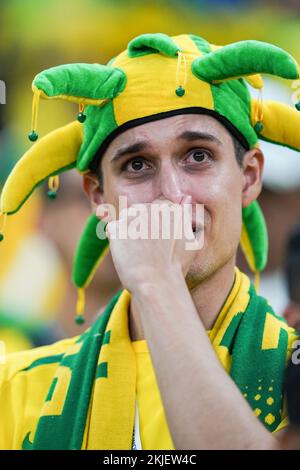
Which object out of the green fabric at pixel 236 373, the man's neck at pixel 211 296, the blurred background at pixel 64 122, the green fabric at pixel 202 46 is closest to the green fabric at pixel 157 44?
the green fabric at pixel 202 46

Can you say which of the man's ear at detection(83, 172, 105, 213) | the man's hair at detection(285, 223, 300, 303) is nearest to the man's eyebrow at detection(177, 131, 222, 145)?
the man's ear at detection(83, 172, 105, 213)

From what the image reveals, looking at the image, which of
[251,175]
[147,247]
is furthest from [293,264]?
[147,247]

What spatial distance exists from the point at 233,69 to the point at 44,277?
3.65 metres

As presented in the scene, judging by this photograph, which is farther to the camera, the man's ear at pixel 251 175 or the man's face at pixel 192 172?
the man's ear at pixel 251 175

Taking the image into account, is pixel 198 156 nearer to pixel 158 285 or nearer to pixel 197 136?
pixel 197 136

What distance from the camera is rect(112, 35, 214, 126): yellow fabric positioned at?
3.43 metres

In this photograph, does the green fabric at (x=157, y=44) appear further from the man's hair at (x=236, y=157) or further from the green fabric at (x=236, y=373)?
the green fabric at (x=236, y=373)

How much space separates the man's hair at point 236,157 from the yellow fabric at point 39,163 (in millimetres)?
113

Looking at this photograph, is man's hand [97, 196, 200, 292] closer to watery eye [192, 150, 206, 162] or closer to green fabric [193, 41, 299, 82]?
watery eye [192, 150, 206, 162]

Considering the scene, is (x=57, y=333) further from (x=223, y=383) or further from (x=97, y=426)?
(x=223, y=383)

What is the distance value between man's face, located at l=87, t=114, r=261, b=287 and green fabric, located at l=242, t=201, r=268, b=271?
1.24ft

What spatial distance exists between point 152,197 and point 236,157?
1.24ft

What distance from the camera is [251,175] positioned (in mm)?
3713

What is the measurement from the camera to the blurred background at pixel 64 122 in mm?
6020
